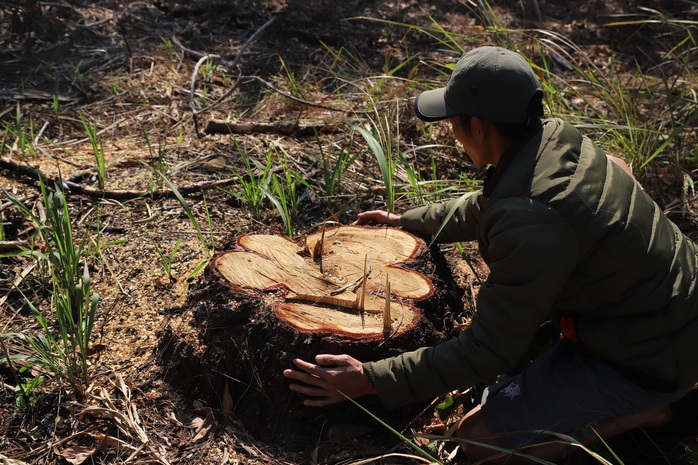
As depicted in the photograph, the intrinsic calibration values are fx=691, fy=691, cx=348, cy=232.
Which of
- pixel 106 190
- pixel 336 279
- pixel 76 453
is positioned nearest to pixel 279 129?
pixel 106 190

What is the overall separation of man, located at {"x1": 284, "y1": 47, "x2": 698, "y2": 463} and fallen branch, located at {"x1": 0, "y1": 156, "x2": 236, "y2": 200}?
1521 millimetres

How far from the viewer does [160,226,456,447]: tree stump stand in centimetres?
208

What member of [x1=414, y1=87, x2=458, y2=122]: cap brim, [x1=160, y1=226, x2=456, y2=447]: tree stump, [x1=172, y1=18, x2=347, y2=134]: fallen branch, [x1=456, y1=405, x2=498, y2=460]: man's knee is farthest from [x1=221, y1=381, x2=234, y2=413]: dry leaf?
[x1=172, y1=18, x2=347, y2=134]: fallen branch

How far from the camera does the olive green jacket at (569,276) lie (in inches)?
70.2

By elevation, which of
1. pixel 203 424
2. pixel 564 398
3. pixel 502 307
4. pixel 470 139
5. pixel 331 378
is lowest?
pixel 203 424

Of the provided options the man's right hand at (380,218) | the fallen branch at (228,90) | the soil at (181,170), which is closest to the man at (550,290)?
the soil at (181,170)

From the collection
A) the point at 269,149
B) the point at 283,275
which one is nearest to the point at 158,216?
the point at 269,149

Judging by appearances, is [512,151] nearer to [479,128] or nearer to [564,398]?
[479,128]

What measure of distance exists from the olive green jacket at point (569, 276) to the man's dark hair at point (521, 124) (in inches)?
1.5

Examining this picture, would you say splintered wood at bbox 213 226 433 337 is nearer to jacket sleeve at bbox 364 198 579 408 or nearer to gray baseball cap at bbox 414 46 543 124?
jacket sleeve at bbox 364 198 579 408

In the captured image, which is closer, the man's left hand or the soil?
the man's left hand

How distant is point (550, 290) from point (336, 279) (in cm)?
74

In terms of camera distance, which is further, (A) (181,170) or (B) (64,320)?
(A) (181,170)

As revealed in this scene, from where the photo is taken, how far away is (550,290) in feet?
5.89
